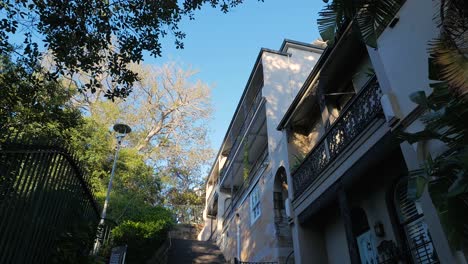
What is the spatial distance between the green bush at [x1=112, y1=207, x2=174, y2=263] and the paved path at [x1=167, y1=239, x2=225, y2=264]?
129cm

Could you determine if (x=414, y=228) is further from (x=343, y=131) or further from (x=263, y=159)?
(x=263, y=159)

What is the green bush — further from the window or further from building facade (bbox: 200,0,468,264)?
the window

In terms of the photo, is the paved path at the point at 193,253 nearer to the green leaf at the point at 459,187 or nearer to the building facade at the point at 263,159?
the building facade at the point at 263,159

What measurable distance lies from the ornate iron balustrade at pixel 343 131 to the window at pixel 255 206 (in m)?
4.53

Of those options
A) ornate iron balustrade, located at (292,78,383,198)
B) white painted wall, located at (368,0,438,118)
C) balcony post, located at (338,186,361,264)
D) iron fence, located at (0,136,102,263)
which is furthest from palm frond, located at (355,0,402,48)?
iron fence, located at (0,136,102,263)

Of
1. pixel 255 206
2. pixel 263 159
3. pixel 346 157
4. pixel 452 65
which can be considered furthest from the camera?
pixel 255 206

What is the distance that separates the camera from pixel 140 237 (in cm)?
1560

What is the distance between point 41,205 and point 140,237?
12196 millimetres

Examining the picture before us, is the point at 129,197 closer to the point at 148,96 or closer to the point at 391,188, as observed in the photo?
the point at 148,96

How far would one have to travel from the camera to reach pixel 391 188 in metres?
7.54

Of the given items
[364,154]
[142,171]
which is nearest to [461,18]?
[364,154]

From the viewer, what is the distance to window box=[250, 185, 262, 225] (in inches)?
585

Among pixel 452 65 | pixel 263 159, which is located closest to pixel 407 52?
pixel 452 65

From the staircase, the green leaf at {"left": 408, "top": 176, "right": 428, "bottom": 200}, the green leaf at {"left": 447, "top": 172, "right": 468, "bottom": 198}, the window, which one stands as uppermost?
the window
